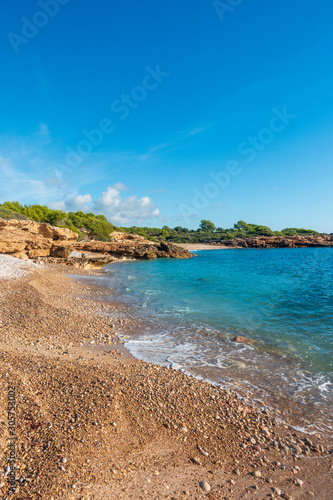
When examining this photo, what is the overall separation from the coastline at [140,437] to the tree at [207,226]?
167m

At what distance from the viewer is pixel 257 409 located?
5484 mm

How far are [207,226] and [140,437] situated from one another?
171m

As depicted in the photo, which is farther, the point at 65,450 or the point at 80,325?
the point at 80,325

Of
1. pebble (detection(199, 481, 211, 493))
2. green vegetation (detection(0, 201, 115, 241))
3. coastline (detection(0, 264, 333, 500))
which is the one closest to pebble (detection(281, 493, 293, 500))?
coastline (detection(0, 264, 333, 500))

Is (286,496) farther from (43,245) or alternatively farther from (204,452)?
(43,245)

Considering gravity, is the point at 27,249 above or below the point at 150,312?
above

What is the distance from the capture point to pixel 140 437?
420 cm

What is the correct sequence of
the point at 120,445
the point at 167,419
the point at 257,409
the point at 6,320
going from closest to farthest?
the point at 120,445 → the point at 167,419 → the point at 257,409 → the point at 6,320

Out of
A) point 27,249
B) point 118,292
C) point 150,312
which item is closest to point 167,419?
point 150,312

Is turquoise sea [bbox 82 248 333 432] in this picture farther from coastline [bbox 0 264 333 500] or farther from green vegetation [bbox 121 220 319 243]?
green vegetation [bbox 121 220 319 243]

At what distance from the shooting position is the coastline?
338 centimetres

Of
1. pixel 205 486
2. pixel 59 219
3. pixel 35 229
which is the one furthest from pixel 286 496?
pixel 59 219

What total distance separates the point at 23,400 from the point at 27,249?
30.1 metres

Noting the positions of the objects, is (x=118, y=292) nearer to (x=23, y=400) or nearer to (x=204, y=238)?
(x=23, y=400)
